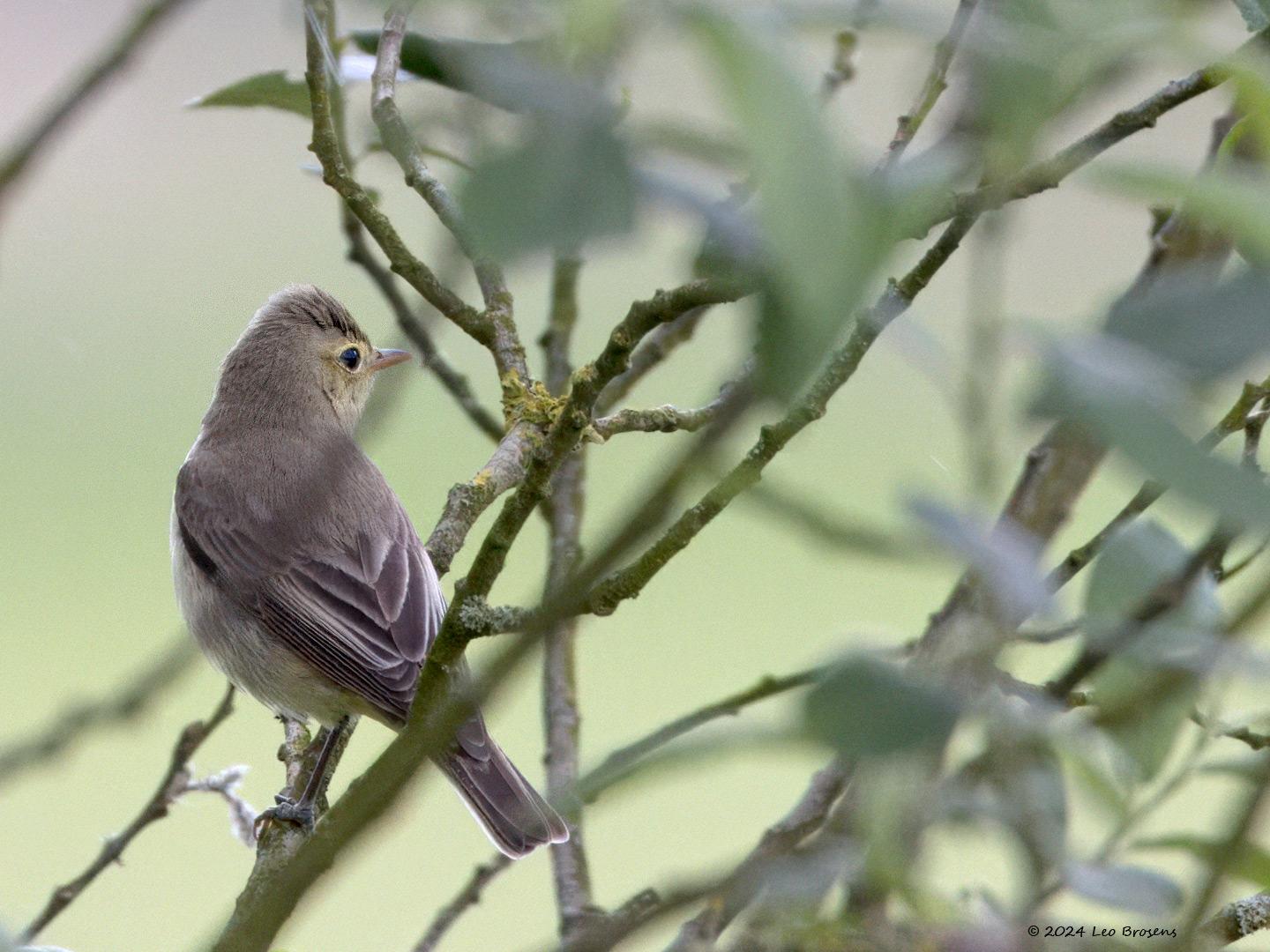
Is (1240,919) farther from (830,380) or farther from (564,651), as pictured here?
(564,651)

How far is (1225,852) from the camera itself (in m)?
0.75

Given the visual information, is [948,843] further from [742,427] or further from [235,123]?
[235,123]

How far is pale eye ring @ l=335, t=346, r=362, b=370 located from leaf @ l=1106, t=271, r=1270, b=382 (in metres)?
3.68

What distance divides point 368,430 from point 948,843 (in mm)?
1599

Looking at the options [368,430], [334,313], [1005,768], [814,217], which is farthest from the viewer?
[334,313]

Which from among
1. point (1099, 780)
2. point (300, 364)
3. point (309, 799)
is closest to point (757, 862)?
point (1099, 780)

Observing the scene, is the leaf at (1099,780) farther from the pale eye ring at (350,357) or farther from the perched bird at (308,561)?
the pale eye ring at (350,357)

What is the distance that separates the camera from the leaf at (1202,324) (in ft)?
1.63

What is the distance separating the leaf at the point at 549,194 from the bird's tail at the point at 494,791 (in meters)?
2.25

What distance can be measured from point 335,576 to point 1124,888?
249 cm

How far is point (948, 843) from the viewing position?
0.94 metres

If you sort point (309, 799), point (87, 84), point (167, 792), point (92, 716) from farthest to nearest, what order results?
1. point (309, 799)
2. point (167, 792)
3. point (92, 716)
4. point (87, 84)

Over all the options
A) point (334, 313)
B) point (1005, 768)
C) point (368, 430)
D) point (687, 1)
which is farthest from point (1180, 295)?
point (334, 313)

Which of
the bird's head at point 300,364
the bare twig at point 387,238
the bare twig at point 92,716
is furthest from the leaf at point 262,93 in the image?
the bird's head at point 300,364
